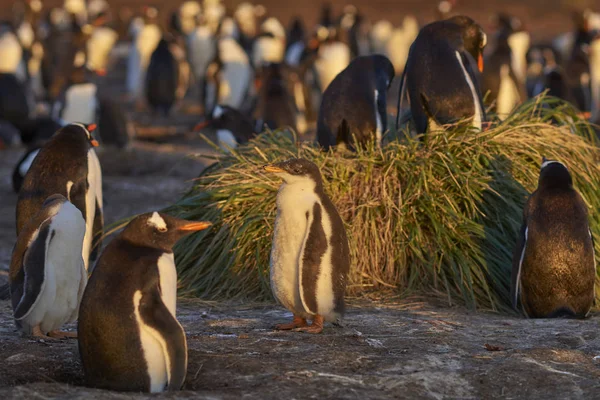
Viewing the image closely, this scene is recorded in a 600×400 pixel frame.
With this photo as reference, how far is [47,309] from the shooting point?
4.68m

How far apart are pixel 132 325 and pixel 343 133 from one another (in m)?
3.18

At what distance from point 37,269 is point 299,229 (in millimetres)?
1097

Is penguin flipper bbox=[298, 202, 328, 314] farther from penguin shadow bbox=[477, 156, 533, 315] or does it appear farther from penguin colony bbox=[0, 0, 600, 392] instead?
penguin shadow bbox=[477, 156, 533, 315]

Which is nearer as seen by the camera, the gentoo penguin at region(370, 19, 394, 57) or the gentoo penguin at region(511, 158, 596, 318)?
the gentoo penguin at region(511, 158, 596, 318)

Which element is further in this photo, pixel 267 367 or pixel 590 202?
pixel 590 202

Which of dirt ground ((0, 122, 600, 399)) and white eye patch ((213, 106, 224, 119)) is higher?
white eye patch ((213, 106, 224, 119))

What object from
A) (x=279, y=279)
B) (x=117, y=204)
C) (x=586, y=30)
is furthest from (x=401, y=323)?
(x=586, y=30)

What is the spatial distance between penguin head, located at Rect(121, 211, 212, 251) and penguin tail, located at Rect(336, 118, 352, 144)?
9.35ft

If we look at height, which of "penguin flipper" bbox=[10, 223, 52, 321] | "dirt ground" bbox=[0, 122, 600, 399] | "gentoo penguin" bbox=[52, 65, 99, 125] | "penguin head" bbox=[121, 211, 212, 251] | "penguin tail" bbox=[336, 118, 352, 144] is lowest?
"dirt ground" bbox=[0, 122, 600, 399]

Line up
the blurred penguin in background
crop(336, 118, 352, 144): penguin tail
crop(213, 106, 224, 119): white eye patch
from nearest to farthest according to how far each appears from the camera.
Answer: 1. crop(336, 118, 352, 144): penguin tail
2. crop(213, 106, 224, 119): white eye patch
3. the blurred penguin in background

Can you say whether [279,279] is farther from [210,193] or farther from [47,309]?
[210,193]

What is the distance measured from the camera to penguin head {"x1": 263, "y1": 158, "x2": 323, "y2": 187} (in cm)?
470

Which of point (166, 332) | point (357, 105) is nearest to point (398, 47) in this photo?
point (357, 105)

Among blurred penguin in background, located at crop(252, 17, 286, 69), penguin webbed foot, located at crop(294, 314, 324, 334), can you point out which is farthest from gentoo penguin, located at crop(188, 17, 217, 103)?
penguin webbed foot, located at crop(294, 314, 324, 334)
